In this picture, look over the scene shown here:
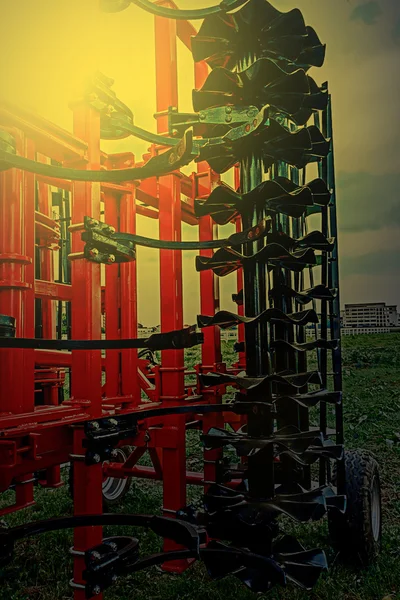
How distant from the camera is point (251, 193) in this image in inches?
84.0

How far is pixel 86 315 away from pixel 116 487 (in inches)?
113

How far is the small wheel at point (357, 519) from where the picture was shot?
320 centimetres

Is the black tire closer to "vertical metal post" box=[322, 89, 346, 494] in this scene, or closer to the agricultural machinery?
the agricultural machinery

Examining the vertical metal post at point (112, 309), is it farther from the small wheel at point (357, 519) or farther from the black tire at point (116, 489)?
the small wheel at point (357, 519)

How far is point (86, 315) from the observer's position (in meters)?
2.90

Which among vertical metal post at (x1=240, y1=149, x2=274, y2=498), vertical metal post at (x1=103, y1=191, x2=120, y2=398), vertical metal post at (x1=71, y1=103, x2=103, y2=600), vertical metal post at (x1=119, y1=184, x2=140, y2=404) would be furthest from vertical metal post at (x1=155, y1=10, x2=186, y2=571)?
vertical metal post at (x1=240, y1=149, x2=274, y2=498)

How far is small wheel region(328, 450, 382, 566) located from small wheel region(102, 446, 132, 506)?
2.37 metres

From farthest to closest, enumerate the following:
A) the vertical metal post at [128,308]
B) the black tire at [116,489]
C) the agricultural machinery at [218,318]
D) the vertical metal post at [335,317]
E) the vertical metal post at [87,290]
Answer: the black tire at [116,489]
the vertical metal post at [128,308]
the vertical metal post at [87,290]
the vertical metal post at [335,317]
the agricultural machinery at [218,318]

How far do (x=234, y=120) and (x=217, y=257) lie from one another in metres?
0.58

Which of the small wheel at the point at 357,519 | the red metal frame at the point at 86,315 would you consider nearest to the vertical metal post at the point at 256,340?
the red metal frame at the point at 86,315

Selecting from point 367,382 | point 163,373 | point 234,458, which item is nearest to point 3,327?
point 163,373

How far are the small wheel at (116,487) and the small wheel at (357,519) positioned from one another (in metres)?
2.37

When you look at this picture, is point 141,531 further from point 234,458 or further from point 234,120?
point 234,120

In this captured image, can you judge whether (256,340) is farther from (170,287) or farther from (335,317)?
(170,287)
